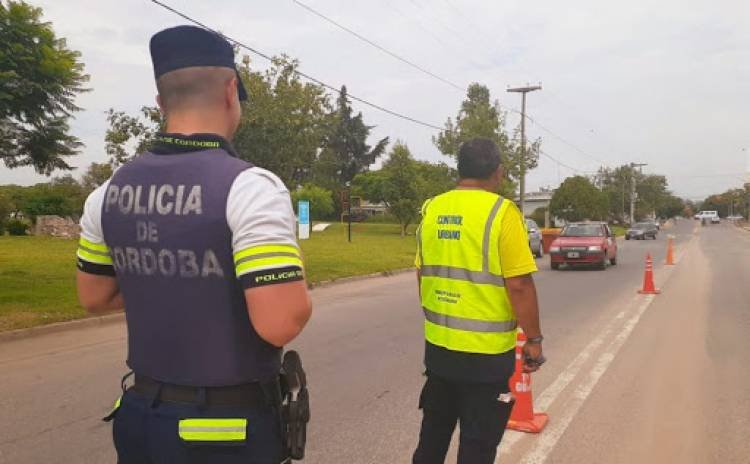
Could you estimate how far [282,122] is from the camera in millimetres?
14797

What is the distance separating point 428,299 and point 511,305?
0.45 metres

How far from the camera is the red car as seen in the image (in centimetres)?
2037

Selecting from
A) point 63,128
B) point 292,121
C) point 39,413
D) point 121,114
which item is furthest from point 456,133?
point 39,413

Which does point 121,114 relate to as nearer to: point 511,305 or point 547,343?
point 547,343

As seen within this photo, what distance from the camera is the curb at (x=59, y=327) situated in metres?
8.64

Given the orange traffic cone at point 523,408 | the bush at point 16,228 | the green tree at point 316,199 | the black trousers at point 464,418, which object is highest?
the green tree at point 316,199

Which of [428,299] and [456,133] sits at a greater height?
[456,133]

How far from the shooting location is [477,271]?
2.96 m

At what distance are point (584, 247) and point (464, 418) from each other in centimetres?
1866

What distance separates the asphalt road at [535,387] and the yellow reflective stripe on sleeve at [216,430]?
9.17 ft

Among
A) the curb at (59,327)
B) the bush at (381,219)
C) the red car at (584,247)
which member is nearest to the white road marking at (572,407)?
the curb at (59,327)

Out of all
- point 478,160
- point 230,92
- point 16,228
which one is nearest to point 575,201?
Result: point 16,228

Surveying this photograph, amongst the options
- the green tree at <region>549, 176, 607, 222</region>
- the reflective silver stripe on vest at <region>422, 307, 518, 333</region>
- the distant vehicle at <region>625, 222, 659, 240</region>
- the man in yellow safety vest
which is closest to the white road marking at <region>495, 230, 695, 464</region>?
the man in yellow safety vest

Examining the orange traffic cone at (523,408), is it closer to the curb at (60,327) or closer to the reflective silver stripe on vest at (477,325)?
the reflective silver stripe on vest at (477,325)
